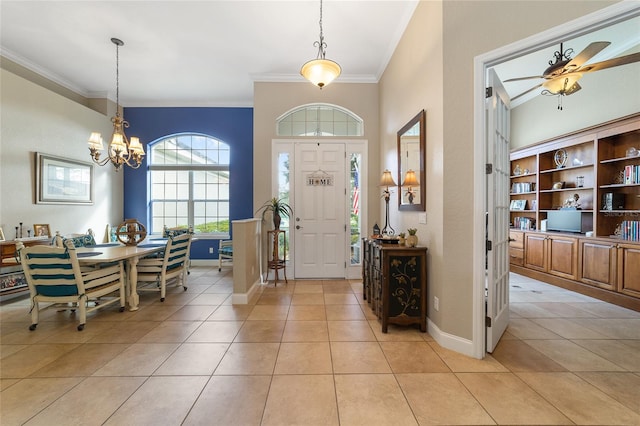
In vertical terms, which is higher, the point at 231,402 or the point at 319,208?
the point at 319,208

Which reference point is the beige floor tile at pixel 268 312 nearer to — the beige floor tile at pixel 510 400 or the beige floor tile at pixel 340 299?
the beige floor tile at pixel 340 299

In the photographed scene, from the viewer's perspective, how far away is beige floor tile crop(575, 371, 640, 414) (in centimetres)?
174

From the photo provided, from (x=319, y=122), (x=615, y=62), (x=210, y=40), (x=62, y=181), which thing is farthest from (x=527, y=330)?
(x=62, y=181)

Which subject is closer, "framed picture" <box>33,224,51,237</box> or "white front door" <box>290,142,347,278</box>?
"framed picture" <box>33,224,51,237</box>

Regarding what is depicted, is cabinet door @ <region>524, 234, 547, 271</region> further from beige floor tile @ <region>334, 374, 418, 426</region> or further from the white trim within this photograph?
beige floor tile @ <region>334, 374, 418, 426</region>

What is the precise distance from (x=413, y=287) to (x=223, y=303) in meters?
2.55

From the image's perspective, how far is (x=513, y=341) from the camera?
253 centimetres

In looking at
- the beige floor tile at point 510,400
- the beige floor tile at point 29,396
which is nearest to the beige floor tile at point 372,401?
the beige floor tile at point 510,400

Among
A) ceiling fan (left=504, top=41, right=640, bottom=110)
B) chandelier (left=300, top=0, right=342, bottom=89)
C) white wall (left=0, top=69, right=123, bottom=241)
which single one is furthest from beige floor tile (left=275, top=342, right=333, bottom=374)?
white wall (left=0, top=69, right=123, bottom=241)

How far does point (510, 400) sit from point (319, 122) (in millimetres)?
4481

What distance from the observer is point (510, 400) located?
1.74 meters

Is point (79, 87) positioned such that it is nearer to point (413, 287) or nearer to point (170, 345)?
point (170, 345)

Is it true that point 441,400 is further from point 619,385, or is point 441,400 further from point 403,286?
point 619,385

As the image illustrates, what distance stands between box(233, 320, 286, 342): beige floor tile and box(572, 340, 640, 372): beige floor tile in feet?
9.60
